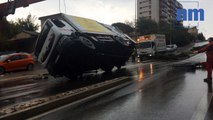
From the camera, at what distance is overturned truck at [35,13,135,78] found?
15.2 m

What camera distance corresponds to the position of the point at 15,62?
86.0 feet

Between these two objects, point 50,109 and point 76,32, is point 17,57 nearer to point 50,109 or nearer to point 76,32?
point 76,32

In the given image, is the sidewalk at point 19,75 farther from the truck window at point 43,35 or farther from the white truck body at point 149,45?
the white truck body at point 149,45

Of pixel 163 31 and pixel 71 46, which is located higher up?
pixel 163 31

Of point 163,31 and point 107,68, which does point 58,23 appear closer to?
point 107,68

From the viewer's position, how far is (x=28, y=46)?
5272 centimetres

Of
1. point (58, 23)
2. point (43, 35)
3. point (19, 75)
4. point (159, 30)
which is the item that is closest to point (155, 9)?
point (159, 30)

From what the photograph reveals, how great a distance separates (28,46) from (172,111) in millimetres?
47241

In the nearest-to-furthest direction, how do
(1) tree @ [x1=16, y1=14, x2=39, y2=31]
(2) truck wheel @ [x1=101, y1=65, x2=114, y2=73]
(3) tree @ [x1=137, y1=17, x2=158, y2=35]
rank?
(2) truck wheel @ [x1=101, y1=65, x2=114, y2=73] < (1) tree @ [x1=16, y1=14, x2=39, y2=31] < (3) tree @ [x1=137, y1=17, x2=158, y2=35]

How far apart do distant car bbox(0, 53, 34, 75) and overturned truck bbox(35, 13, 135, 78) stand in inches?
362

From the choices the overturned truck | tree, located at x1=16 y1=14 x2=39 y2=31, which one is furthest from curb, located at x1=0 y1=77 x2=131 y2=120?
tree, located at x1=16 y1=14 x2=39 y2=31

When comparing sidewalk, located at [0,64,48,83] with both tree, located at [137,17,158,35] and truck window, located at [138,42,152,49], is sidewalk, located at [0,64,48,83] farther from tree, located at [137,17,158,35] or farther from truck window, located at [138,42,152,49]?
tree, located at [137,17,158,35]

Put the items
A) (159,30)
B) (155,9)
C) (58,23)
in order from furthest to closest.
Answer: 1. (155,9)
2. (159,30)
3. (58,23)

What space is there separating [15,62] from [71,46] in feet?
40.9
